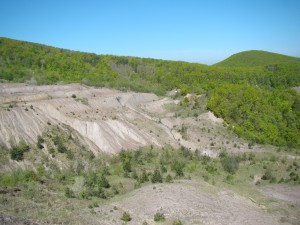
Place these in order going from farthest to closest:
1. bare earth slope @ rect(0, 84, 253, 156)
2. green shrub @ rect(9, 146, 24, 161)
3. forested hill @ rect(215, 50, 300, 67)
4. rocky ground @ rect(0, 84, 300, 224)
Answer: forested hill @ rect(215, 50, 300, 67), bare earth slope @ rect(0, 84, 253, 156), green shrub @ rect(9, 146, 24, 161), rocky ground @ rect(0, 84, 300, 224)

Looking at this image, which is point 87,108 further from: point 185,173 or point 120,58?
point 120,58

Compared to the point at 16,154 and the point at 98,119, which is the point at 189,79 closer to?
the point at 98,119

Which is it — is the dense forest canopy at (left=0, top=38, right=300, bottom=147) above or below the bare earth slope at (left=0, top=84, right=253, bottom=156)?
above

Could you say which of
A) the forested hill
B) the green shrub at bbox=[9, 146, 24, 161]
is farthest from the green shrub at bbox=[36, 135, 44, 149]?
the forested hill

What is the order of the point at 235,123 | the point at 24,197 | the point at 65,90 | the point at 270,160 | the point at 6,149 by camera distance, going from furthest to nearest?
the point at 235,123 → the point at 65,90 → the point at 270,160 → the point at 6,149 → the point at 24,197

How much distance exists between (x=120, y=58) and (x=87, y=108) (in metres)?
42.0

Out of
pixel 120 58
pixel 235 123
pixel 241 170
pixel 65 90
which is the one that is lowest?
pixel 241 170

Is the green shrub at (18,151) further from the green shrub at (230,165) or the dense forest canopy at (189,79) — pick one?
the dense forest canopy at (189,79)

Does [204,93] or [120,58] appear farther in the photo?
[120,58]

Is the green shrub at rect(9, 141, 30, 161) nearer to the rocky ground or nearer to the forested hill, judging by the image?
the rocky ground

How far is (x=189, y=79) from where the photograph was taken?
68438 mm

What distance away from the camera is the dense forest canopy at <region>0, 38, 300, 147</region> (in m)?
47.5

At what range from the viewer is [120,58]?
7569cm

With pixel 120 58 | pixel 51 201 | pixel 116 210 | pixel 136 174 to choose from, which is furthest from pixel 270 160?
pixel 120 58
